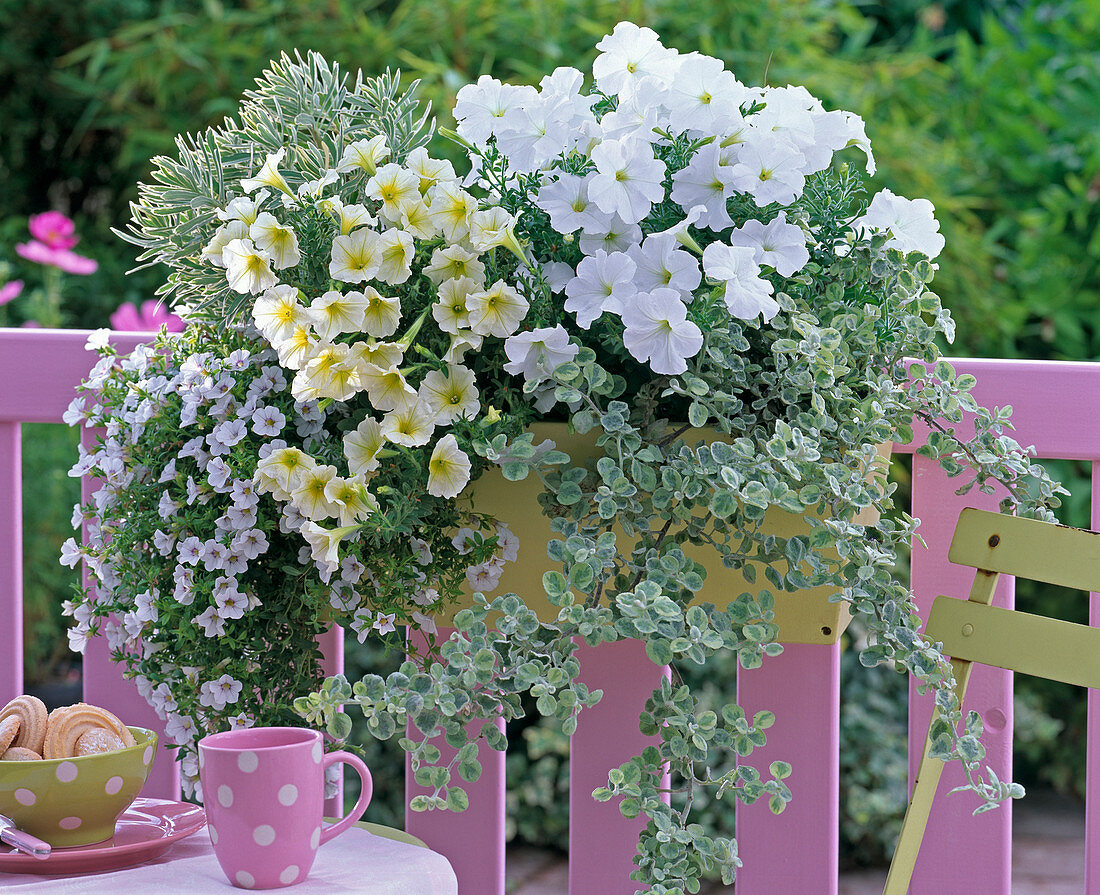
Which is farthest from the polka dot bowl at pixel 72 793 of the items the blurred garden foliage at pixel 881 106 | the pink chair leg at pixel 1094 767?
the blurred garden foliage at pixel 881 106

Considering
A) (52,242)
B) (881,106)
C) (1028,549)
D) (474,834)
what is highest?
(881,106)

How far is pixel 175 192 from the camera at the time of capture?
93cm

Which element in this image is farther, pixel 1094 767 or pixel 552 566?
pixel 1094 767

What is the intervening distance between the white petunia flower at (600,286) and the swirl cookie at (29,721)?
21.3 inches

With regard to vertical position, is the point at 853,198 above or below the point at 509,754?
above

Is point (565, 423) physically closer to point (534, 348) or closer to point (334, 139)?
point (534, 348)

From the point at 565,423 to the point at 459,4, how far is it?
1.79 m

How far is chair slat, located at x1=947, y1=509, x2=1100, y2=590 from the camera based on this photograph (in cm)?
92

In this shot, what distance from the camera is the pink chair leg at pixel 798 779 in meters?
1.14

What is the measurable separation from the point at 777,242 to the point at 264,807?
0.56 meters

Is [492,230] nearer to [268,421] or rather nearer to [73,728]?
[268,421]

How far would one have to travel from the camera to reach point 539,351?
31.9 inches

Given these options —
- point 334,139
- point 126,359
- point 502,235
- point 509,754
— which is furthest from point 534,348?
point 509,754

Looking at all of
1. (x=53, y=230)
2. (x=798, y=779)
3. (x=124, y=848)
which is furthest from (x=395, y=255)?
(x=53, y=230)
